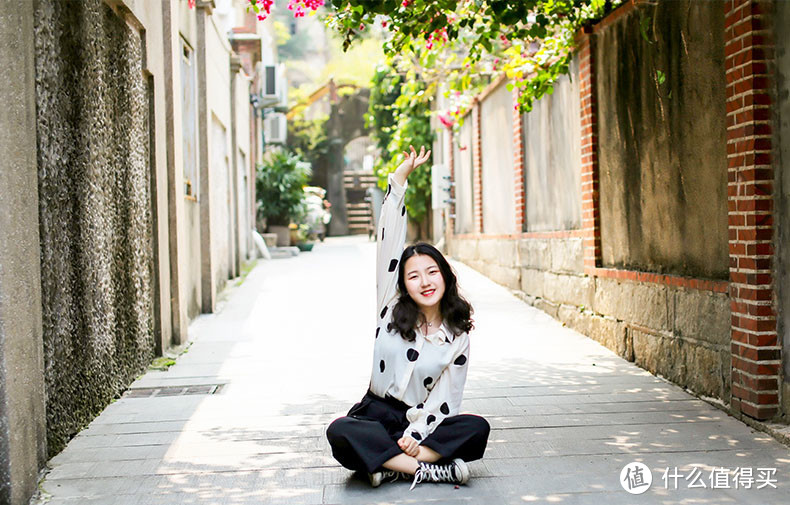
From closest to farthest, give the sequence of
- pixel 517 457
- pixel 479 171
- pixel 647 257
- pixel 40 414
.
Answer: pixel 40 414 → pixel 517 457 → pixel 647 257 → pixel 479 171

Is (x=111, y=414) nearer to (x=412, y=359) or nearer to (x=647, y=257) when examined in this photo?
(x=412, y=359)

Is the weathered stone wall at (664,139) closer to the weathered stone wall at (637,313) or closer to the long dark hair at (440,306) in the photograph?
the weathered stone wall at (637,313)

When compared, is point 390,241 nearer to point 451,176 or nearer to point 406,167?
point 406,167

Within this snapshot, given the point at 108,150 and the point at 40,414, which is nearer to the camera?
the point at 40,414

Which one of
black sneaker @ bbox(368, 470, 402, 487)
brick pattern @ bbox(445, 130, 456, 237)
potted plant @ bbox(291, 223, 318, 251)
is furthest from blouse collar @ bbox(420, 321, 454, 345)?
potted plant @ bbox(291, 223, 318, 251)

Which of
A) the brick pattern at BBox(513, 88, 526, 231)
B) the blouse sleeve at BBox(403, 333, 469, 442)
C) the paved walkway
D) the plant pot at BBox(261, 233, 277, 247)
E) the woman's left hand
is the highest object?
the brick pattern at BBox(513, 88, 526, 231)

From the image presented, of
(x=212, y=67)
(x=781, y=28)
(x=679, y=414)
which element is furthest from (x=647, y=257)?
(x=212, y=67)

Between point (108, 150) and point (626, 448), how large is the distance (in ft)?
11.1

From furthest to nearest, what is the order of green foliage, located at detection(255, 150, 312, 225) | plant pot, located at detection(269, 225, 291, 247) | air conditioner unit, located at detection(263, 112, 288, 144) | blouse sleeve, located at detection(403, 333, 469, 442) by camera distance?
air conditioner unit, located at detection(263, 112, 288, 144) → plant pot, located at detection(269, 225, 291, 247) → green foliage, located at detection(255, 150, 312, 225) → blouse sleeve, located at detection(403, 333, 469, 442)

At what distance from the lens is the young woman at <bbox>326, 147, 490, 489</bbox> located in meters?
3.62

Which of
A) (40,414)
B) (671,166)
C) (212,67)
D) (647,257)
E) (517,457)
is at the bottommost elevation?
(517,457)

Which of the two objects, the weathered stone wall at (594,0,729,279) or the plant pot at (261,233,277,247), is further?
the plant pot at (261,233,277,247)

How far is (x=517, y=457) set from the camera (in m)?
4.11

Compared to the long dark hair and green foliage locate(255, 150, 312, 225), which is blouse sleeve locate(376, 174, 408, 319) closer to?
the long dark hair
